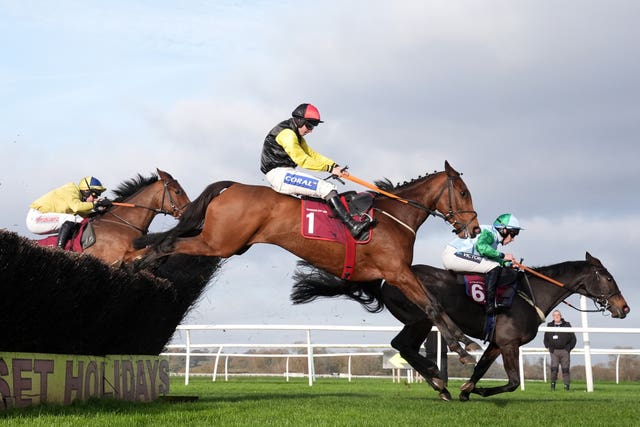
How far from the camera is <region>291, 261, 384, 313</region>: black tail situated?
31.6 ft

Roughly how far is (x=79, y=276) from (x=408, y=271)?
9.90 ft

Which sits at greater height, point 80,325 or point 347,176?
point 347,176

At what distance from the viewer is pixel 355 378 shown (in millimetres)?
18312

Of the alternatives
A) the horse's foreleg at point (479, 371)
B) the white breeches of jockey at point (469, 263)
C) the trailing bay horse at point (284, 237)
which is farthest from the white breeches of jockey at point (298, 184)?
the horse's foreleg at point (479, 371)

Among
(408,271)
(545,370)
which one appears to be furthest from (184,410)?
(545,370)

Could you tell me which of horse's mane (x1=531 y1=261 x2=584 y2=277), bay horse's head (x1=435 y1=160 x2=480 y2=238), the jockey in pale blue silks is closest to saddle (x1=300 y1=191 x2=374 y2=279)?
bay horse's head (x1=435 y1=160 x2=480 y2=238)

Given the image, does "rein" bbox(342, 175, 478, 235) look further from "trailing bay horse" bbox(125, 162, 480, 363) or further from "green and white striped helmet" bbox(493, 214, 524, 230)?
"green and white striped helmet" bbox(493, 214, 524, 230)

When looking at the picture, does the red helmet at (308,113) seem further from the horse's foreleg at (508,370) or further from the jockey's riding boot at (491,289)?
the horse's foreleg at (508,370)

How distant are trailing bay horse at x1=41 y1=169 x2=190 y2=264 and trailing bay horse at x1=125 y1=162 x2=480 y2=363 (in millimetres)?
2362

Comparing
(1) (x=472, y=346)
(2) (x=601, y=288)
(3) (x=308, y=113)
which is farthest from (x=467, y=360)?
(2) (x=601, y=288)

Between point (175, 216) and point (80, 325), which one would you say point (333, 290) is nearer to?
point (175, 216)

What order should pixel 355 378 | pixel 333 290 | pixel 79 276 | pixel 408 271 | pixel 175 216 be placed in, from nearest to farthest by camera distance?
pixel 79 276
pixel 408 271
pixel 333 290
pixel 175 216
pixel 355 378

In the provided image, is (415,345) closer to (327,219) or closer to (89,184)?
(327,219)

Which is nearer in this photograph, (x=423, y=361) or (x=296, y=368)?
(x=423, y=361)
